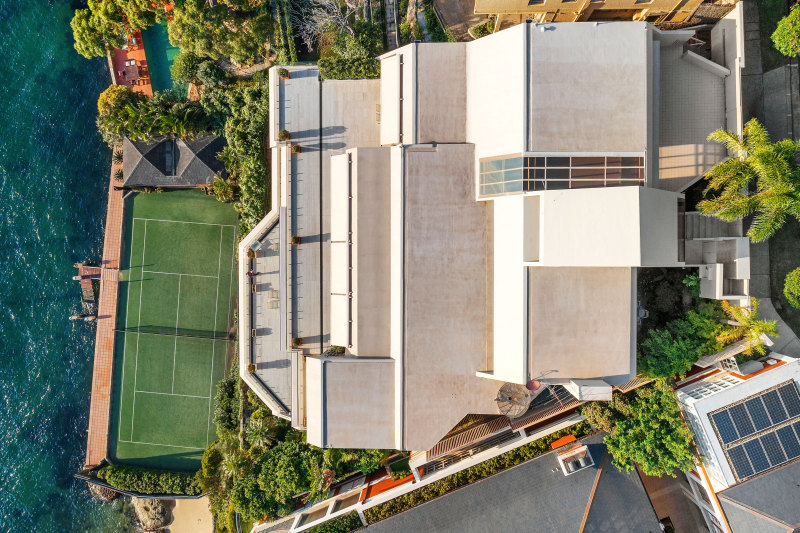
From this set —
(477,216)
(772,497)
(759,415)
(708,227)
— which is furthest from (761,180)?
(772,497)

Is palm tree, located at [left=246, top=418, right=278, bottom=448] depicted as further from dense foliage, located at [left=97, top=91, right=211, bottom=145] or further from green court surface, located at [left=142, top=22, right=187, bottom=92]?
green court surface, located at [left=142, top=22, right=187, bottom=92]

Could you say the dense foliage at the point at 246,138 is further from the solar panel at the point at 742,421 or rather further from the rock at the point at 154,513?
the solar panel at the point at 742,421

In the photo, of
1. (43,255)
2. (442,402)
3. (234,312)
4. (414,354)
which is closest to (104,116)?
(43,255)

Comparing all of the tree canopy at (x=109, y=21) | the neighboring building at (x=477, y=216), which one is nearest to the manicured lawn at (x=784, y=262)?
the neighboring building at (x=477, y=216)

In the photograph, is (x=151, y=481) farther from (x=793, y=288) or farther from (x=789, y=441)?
(x=793, y=288)

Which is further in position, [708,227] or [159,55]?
[159,55]

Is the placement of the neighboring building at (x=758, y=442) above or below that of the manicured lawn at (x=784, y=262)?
below
